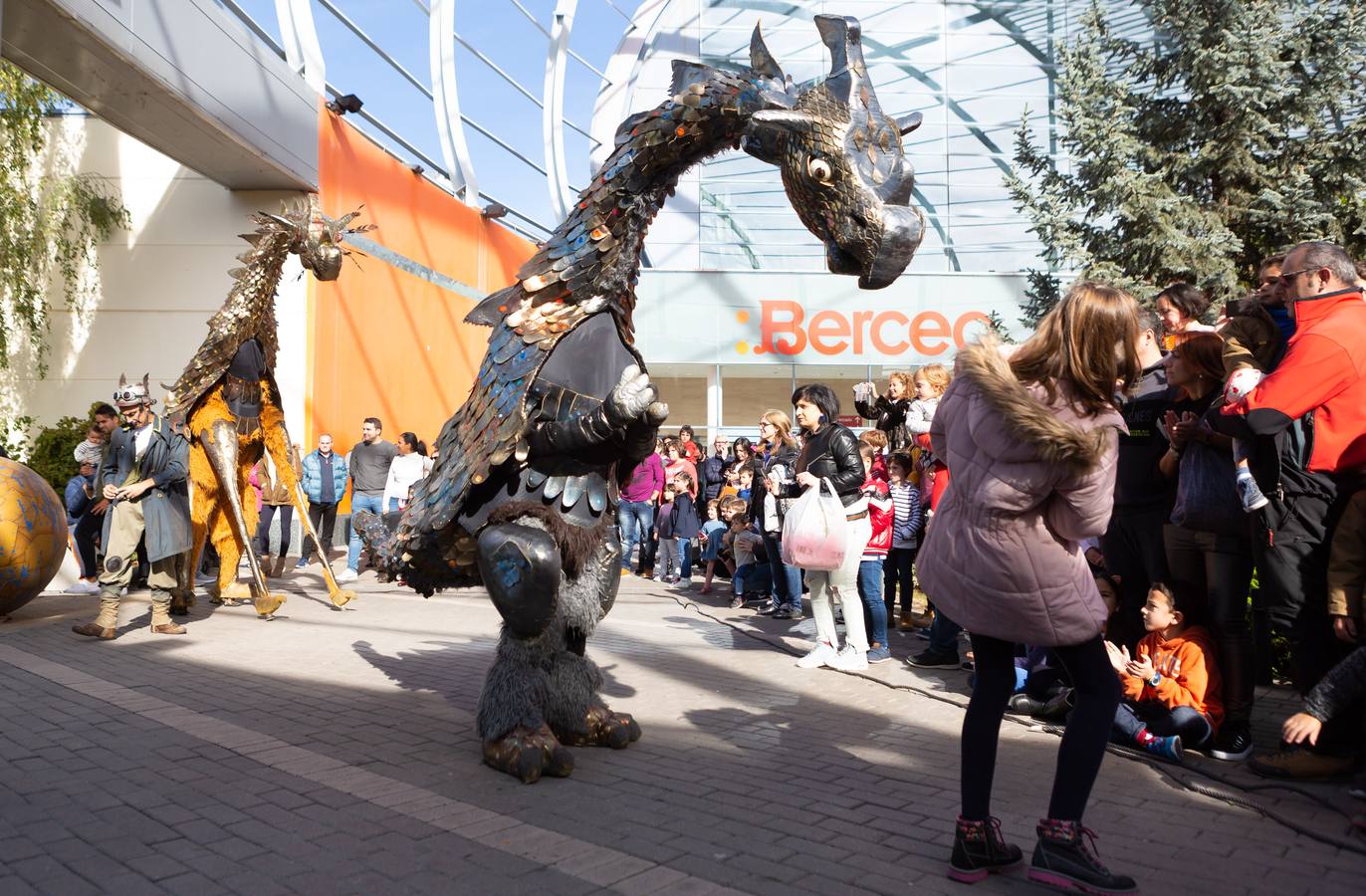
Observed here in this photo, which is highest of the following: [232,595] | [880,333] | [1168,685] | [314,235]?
[880,333]

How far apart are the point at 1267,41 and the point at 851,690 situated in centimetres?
848

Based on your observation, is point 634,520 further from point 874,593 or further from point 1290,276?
point 1290,276

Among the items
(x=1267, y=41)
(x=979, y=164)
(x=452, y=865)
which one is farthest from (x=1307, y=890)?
(x=979, y=164)

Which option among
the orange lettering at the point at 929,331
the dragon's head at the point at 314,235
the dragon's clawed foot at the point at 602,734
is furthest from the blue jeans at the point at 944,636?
the orange lettering at the point at 929,331

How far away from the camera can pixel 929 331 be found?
21.8m

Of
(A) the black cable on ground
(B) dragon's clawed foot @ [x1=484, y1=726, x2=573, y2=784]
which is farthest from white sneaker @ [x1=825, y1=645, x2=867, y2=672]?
(B) dragon's clawed foot @ [x1=484, y1=726, x2=573, y2=784]

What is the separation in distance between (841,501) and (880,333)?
16327 mm

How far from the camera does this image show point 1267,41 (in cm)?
1029

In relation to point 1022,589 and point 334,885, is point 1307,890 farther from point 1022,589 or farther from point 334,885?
point 334,885

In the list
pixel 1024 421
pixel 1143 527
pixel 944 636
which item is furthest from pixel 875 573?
pixel 1024 421

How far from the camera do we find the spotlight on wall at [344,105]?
1392 centimetres

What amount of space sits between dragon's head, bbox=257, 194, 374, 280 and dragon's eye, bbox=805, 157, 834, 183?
5.40 metres

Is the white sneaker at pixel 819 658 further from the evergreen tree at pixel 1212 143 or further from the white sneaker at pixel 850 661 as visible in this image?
the evergreen tree at pixel 1212 143

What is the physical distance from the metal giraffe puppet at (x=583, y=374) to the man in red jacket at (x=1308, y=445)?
5.09ft
